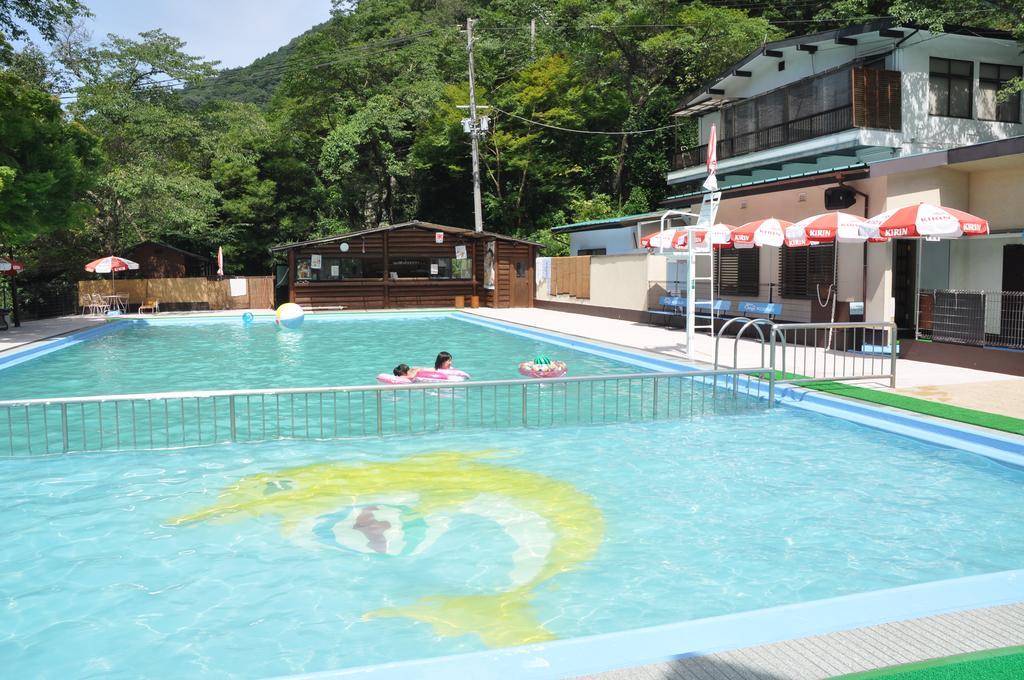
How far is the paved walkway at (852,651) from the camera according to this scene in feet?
10.9

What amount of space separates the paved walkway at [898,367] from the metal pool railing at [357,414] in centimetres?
209

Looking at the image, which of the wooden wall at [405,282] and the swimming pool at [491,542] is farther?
the wooden wall at [405,282]

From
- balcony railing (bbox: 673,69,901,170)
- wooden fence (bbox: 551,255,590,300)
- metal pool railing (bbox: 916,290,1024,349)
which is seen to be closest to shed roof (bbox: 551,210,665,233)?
wooden fence (bbox: 551,255,590,300)

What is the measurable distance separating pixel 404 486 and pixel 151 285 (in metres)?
28.5

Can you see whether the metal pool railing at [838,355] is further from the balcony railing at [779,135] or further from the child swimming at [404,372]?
the balcony railing at [779,135]

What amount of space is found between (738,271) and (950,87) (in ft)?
35.9

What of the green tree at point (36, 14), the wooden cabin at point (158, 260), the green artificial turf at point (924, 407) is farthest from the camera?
the wooden cabin at point (158, 260)

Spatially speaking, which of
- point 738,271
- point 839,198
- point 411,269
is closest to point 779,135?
point 738,271

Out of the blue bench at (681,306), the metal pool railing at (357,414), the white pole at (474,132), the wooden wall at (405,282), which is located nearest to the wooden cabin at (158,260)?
the wooden wall at (405,282)

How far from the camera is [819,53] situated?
27.3m

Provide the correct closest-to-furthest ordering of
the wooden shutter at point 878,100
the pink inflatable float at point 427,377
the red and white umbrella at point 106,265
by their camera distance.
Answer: the pink inflatable float at point 427,377 → the wooden shutter at point 878,100 → the red and white umbrella at point 106,265

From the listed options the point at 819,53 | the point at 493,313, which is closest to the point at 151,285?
the point at 493,313

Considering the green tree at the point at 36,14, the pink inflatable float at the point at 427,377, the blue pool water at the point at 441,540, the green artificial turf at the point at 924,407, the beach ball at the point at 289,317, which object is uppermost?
the green tree at the point at 36,14

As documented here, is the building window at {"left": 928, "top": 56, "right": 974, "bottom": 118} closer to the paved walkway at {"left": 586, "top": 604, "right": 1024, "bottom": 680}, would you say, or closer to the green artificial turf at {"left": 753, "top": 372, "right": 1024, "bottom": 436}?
the green artificial turf at {"left": 753, "top": 372, "right": 1024, "bottom": 436}
